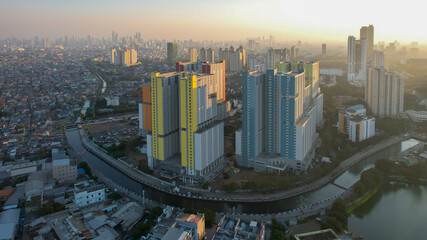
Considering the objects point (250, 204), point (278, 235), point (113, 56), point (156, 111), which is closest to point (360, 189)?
point (250, 204)

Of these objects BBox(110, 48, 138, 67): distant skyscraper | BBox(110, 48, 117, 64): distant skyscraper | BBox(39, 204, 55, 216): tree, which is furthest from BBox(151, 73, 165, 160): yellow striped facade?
BBox(110, 48, 117, 64): distant skyscraper

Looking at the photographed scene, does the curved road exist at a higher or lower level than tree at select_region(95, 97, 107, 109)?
lower

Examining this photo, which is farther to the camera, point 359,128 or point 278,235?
point 359,128

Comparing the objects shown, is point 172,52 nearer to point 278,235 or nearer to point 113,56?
point 113,56

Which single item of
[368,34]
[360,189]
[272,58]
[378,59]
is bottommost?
[360,189]

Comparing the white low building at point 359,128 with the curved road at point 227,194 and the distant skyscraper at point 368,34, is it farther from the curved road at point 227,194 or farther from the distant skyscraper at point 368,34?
the distant skyscraper at point 368,34

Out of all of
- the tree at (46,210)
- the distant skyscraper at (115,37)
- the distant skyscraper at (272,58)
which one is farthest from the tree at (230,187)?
the distant skyscraper at (115,37)

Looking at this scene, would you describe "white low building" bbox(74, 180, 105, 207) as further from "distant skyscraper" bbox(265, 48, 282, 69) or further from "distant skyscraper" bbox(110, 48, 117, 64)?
"distant skyscraper" bbox(110, 48, 117, 64)
